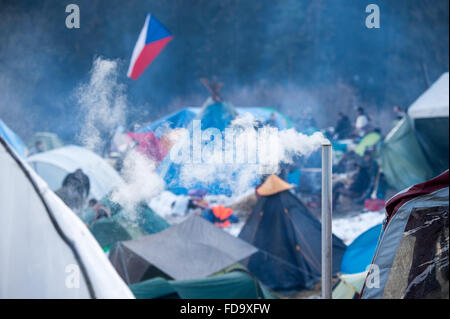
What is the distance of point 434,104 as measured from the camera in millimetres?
9016

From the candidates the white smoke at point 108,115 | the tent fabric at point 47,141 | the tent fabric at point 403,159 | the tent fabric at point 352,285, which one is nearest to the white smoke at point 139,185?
the white smoke at point 108,115

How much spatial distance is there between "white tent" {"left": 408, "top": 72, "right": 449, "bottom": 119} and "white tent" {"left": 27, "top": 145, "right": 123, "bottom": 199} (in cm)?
707

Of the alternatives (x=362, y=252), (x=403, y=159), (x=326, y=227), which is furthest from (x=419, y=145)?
(x=326, y=227)

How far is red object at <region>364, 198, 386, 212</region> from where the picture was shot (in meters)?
8.78

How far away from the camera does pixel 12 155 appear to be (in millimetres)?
1719

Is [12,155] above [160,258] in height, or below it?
above

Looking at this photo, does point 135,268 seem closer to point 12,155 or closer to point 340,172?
point 12,155

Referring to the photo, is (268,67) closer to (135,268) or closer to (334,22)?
(334,22)

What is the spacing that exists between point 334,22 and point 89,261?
20102 mm
